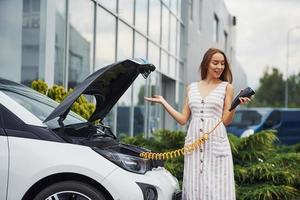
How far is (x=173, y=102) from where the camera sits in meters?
19.9

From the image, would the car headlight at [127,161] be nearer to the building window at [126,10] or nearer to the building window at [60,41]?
the building window at [60,41]

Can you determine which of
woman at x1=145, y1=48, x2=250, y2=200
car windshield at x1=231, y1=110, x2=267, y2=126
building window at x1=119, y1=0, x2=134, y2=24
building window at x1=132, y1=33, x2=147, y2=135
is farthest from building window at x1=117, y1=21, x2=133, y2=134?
car windshield at x1=231, y1=110, x2=267, y2=126

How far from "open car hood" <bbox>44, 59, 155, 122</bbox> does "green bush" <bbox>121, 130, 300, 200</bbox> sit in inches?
82.6

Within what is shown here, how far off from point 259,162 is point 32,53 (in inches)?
133

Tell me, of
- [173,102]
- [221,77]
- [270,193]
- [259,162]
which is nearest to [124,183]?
[221,77]

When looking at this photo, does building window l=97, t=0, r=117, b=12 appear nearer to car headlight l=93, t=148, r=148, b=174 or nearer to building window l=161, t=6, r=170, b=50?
building window l=161, t=6, r=170, b=50

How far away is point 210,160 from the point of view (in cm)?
509

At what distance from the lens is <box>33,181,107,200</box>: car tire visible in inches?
169

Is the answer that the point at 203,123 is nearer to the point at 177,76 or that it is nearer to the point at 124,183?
the point at 124,183

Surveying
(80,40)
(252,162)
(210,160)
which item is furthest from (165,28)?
(210,160)

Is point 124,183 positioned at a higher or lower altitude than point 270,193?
higher

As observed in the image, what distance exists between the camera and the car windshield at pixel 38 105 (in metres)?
4.66

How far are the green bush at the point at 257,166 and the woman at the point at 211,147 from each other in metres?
2.19

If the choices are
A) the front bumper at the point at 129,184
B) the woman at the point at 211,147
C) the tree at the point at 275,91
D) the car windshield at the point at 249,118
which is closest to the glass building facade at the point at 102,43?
the car windshield at the point at 249,118
